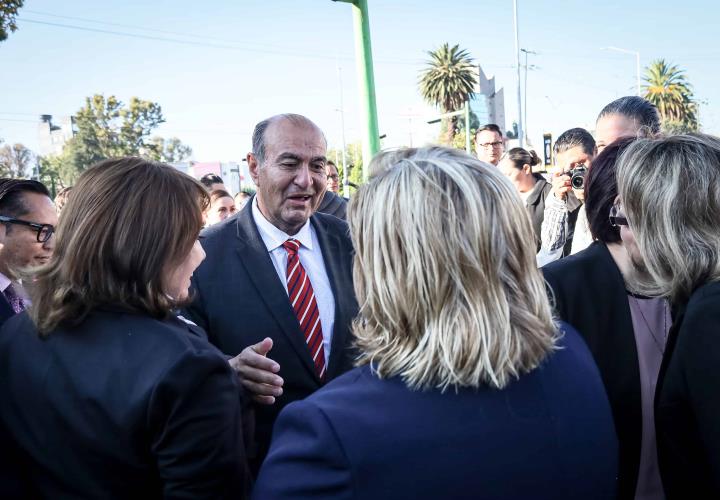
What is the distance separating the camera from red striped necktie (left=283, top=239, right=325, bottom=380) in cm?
279

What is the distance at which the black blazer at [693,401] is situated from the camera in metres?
1.58

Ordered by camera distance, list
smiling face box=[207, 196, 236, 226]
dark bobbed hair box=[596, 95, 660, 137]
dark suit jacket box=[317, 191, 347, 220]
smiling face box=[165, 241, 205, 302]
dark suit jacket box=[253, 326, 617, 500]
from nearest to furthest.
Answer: dark suit jacket box=[253, 326, 617, 500] < smiling face box=[165, 241, 205, 302] < dark bobbed hair box=[596, 95, 660, 137] < dark suit jacket box=[317, 191, 347, 220] < smiling face box=[207, 196, 236, 226]

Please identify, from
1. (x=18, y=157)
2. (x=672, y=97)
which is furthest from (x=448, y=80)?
(x=18, y=157)

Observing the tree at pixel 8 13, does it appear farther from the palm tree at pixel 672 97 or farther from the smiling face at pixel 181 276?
the palm tree at pixel 672 97

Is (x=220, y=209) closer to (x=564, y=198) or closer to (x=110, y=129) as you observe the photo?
(x=564, y=198)

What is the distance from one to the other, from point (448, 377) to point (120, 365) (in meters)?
0.80

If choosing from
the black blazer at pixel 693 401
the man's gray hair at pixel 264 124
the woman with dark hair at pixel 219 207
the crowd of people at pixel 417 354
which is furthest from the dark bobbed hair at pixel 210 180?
the black blazer at pixel 693 401

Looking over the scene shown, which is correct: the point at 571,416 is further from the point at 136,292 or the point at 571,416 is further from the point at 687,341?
the point at 136,292

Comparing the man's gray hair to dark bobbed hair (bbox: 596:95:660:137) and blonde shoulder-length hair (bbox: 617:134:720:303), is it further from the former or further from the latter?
dark bobbed hair (bbox: 596:95:660:137)

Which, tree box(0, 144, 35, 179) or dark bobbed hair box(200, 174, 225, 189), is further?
tree box(0, 144, 35, 179)

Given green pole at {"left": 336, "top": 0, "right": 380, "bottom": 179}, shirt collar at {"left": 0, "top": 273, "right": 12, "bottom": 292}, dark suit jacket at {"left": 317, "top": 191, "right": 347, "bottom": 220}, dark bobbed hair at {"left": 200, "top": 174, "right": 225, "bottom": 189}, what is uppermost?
green pole at {"left": 336, "top": 0, "right": 380, "bottom": 179}

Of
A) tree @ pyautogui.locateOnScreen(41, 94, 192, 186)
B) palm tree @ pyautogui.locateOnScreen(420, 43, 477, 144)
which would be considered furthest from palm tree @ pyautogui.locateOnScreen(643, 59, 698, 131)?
tree @ pyautogui.locateOnScreen(41, 94, 192, 186)

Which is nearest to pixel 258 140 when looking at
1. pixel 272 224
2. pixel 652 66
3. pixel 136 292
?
pixel 272 224

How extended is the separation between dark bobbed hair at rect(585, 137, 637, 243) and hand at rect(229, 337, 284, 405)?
4.04 ft
